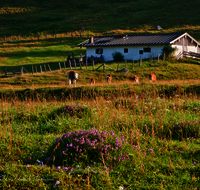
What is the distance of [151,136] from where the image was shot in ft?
17.9

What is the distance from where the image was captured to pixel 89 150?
4547 mm

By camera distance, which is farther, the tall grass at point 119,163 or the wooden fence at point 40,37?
the wooden fence at point 40,37

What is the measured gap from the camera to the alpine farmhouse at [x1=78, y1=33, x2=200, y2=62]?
3647 centimetres

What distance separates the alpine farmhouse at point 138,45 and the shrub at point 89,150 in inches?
1307

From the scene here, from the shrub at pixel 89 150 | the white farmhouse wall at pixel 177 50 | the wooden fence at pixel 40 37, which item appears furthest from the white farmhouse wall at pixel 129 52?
the shrub at pixel 89 150

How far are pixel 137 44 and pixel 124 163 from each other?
34834mm

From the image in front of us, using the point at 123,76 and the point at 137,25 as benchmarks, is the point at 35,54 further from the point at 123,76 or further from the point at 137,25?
the point at 137,25

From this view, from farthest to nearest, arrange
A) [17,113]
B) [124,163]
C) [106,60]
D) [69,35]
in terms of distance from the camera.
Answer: [69,35]
[106,60]
[17,113]
[124,163]

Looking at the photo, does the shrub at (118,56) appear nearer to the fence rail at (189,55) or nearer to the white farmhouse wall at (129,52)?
the white farmhouse wall at (129,52)

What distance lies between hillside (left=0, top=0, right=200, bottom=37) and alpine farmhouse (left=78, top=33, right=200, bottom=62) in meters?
17.0

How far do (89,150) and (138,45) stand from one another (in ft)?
115

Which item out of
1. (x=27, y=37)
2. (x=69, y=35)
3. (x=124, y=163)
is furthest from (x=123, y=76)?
(x=27, y=37)

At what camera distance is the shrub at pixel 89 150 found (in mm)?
4367

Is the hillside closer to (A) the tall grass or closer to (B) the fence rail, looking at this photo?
(B) the fence rail
